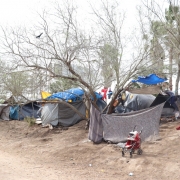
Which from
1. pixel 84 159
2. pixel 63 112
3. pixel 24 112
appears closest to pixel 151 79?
pixel 84 159

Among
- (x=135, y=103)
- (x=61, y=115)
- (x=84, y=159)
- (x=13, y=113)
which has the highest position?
(x=135, y=103)

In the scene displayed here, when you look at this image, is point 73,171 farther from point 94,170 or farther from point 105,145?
point 105,145

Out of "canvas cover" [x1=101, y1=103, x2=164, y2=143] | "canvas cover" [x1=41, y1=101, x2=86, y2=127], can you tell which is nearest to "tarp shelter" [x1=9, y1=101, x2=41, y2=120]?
"canvas cover" [x1=41, y1=101, x2=86, y2=127]

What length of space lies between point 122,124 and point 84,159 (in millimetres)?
1724

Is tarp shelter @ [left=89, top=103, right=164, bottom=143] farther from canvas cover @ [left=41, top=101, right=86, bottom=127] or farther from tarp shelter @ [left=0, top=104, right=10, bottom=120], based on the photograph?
tarp shelter @ [left=0, top=104, right=10, bottom=120]

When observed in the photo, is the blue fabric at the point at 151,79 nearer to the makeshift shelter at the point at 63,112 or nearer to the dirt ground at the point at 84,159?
the dirt ground at the point at 84,159

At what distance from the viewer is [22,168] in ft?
24.9

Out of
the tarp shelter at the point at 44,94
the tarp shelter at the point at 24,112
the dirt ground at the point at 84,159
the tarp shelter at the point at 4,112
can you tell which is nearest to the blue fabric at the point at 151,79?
the dirt ground at the point at 84,159

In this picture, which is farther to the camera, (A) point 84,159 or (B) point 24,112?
(B) point 24,112

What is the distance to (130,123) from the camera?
29.9 feet

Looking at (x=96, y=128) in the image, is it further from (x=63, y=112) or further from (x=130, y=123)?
(x=63, y=112)

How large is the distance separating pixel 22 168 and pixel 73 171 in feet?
4.62

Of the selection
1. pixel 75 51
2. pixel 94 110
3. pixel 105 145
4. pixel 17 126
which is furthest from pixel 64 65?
pixel 17 126

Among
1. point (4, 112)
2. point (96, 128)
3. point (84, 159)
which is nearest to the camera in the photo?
point (84, 159)
